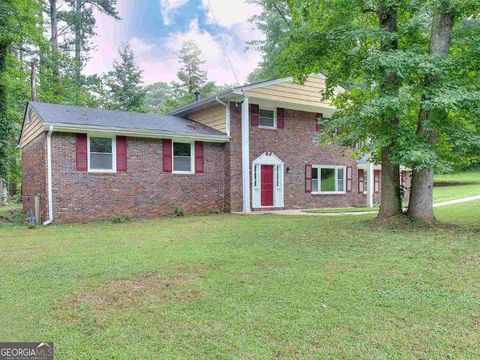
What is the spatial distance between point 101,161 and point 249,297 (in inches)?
371

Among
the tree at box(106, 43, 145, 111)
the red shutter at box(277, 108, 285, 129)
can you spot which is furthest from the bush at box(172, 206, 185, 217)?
the tree at box(106, 43, 145, 111)

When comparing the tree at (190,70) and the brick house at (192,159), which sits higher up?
the tree at (190,70)

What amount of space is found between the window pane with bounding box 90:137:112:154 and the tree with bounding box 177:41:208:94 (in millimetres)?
22431

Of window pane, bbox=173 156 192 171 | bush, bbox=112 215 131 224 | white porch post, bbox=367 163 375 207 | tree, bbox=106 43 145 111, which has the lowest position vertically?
bush, bbox=112 215 131 224

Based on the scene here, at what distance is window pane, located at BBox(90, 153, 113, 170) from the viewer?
11906 mm

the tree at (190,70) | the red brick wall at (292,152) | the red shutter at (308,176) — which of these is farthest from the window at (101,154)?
the tree at (190,70)

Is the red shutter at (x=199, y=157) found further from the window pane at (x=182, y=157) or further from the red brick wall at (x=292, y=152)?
the red brick wall at (x=292, y=152)

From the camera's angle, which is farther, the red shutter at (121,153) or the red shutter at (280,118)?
the red shutter at (280,118)

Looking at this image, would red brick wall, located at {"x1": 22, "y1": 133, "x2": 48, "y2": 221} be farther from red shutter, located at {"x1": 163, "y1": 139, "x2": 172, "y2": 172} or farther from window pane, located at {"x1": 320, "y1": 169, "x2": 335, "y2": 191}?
window pane, located at {"x1": 320, "y1": 169, "x2": 335, "y2": 191}

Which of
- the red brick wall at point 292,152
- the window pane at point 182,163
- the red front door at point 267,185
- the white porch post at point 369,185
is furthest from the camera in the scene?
the white porch post at point 369,185

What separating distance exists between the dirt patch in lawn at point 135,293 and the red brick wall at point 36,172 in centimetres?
808

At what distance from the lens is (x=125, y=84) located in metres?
28.2

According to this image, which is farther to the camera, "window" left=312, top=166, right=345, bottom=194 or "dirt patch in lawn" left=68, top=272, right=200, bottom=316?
"window" left=312, top=166, right=345, bottom=194

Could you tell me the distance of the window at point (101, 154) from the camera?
11906mm
